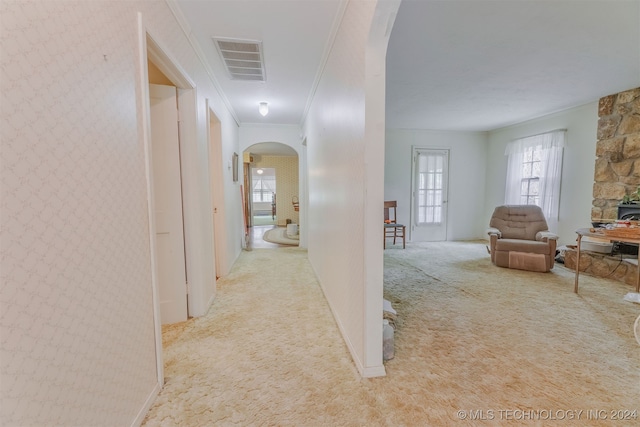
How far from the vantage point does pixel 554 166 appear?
4676 mm

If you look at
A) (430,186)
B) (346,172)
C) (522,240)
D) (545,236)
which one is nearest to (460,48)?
(346,172)

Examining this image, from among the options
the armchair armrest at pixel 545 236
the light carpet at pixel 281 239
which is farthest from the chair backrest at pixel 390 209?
the armchair armrest at pixel 545 236

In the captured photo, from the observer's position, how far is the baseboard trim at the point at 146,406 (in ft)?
4.30

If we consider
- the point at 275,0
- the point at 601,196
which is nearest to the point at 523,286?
the point at 601,196

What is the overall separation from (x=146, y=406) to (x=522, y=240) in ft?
15.8

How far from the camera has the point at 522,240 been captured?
161 inches

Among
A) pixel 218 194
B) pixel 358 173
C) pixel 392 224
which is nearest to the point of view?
pixel 358 173

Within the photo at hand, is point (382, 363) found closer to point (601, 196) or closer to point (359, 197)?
point (359, 197)

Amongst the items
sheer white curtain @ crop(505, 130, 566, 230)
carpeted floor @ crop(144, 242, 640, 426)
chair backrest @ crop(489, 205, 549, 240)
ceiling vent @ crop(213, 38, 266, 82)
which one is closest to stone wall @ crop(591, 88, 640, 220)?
sheer white curtain @ crop(505, 130, 566, 230)

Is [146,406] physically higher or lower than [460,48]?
lower

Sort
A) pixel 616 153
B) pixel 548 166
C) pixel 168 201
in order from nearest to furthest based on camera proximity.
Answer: pixel 168 201, pixel 616 153, pixel 548 166

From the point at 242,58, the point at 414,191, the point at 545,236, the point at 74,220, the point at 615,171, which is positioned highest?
the point at 242,58

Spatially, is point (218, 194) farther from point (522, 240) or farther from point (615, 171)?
point (615, 171)

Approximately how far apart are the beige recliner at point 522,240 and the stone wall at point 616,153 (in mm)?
770
